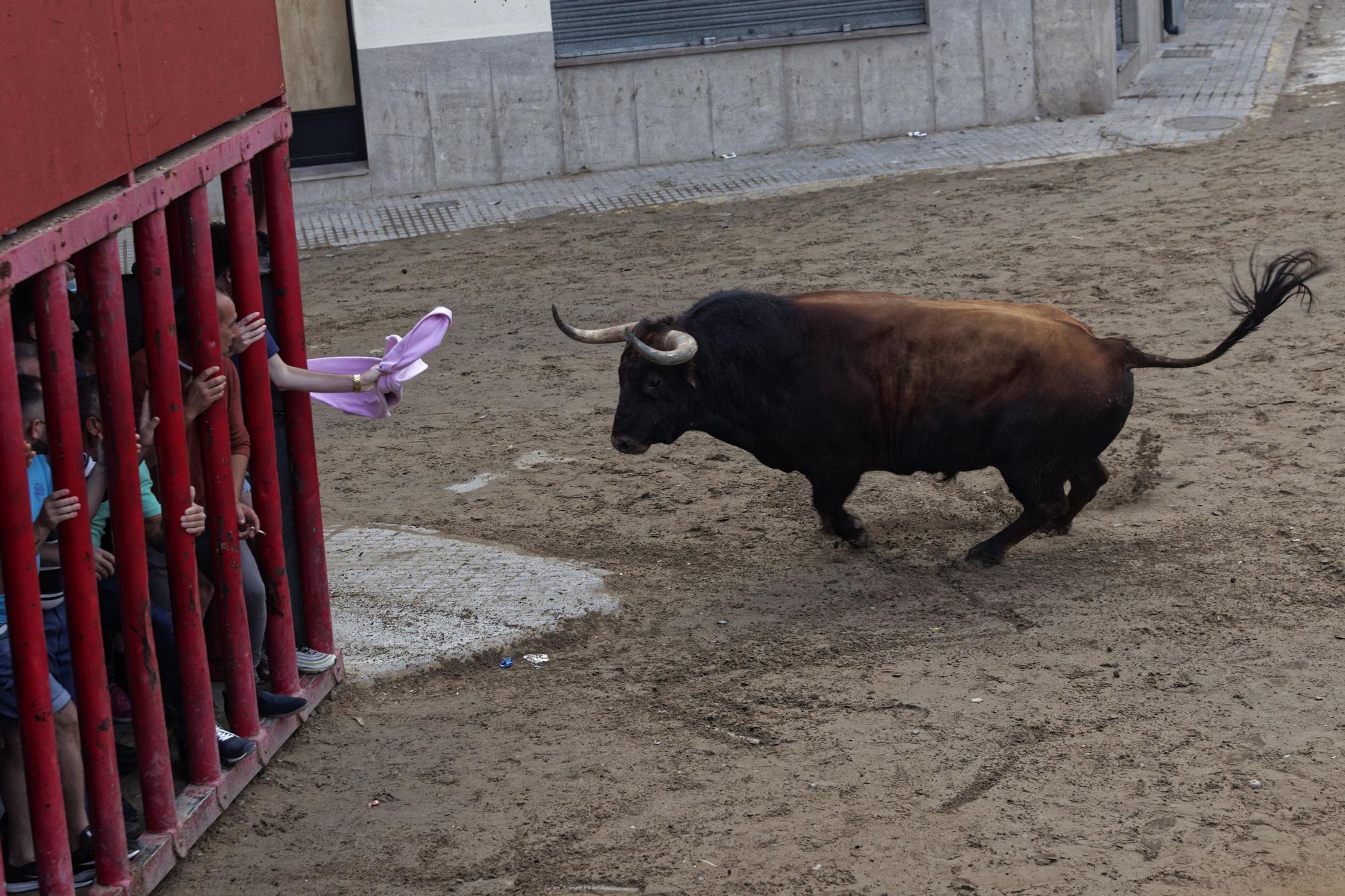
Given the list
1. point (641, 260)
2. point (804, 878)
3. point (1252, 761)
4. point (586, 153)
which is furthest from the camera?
point (586, 153)

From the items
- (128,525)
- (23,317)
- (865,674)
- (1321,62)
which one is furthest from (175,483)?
(1321,62)

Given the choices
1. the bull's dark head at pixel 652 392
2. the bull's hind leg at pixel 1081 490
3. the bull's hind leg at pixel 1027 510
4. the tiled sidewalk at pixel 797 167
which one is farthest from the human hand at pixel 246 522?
the tiled sidewalk at pixel 797 167

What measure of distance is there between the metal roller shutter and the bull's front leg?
351 inches

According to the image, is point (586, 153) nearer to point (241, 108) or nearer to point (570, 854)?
point (241, 108)

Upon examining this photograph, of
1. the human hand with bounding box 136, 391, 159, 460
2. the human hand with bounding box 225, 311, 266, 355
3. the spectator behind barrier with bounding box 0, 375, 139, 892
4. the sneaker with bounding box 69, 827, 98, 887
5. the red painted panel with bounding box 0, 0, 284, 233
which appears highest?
the red painted panel with bounding box 0, 0, 284, 233

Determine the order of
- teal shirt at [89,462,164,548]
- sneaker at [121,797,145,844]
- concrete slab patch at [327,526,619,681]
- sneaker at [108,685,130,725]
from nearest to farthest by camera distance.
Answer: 1. sneaker at [121,797,145,844]
2. teal shirt at [89,462,164,548]
3. sneaker at [108,685,130,725]
4. concrete slab patch at [327,526,619,681]

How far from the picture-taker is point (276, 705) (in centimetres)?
558

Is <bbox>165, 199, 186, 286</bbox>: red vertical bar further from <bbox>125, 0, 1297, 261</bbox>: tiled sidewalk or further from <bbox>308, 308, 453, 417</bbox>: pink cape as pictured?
<bbox>125, 0, 1297, 261</bbox>: tiled sidewalk

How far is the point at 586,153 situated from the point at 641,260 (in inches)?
128

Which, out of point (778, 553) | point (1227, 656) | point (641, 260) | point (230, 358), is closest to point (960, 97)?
point (641, 260)

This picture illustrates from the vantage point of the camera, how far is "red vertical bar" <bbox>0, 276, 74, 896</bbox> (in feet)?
12.8

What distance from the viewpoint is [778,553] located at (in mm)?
7254

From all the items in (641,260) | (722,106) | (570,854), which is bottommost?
(570,854)

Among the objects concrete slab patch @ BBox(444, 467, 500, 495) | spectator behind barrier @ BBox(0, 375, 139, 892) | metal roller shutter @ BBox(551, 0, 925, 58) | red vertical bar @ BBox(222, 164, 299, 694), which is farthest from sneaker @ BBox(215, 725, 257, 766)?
metal roller shutter @ BBox(551, 0, 925, 58)
